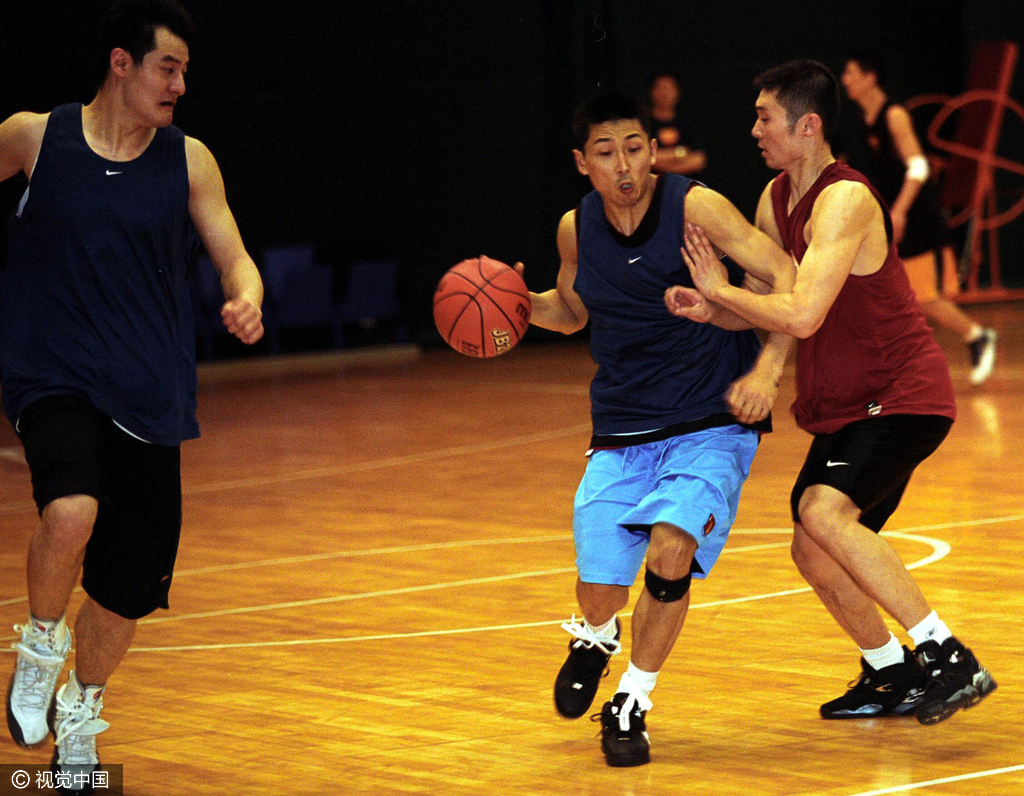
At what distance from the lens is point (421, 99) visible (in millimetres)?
15703

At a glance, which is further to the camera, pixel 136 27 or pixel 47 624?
pixel 136 27

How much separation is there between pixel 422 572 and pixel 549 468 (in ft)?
8.06

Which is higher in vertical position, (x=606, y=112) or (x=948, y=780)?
(x=606, y=112)

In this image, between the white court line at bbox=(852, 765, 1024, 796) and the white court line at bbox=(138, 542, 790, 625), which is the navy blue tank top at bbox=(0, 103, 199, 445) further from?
the white court line at bbox=(138, 542, 790, 625)

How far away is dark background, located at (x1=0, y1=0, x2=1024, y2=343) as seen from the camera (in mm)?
14664

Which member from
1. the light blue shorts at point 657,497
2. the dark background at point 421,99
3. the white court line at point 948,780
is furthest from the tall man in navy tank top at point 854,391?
the dark background at point 421,99

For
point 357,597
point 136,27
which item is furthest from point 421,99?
point 136,27

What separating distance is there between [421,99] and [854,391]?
39.7 ft

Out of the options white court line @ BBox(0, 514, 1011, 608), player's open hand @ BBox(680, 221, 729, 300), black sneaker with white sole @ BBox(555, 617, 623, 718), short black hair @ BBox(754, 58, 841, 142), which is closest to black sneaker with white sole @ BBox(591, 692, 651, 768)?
black sneaker with white sole @ BBox(555, 617, 623, 718)

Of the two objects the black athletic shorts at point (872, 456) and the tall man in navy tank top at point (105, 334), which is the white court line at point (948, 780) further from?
the tall man in navy tank top at point (105, 334)

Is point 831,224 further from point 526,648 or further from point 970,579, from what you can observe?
point 970,579

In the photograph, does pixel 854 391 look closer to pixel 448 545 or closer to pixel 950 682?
pixel 950 682

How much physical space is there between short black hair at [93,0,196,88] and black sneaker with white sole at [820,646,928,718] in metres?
2.31

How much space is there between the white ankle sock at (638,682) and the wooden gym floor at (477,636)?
0.51ft
